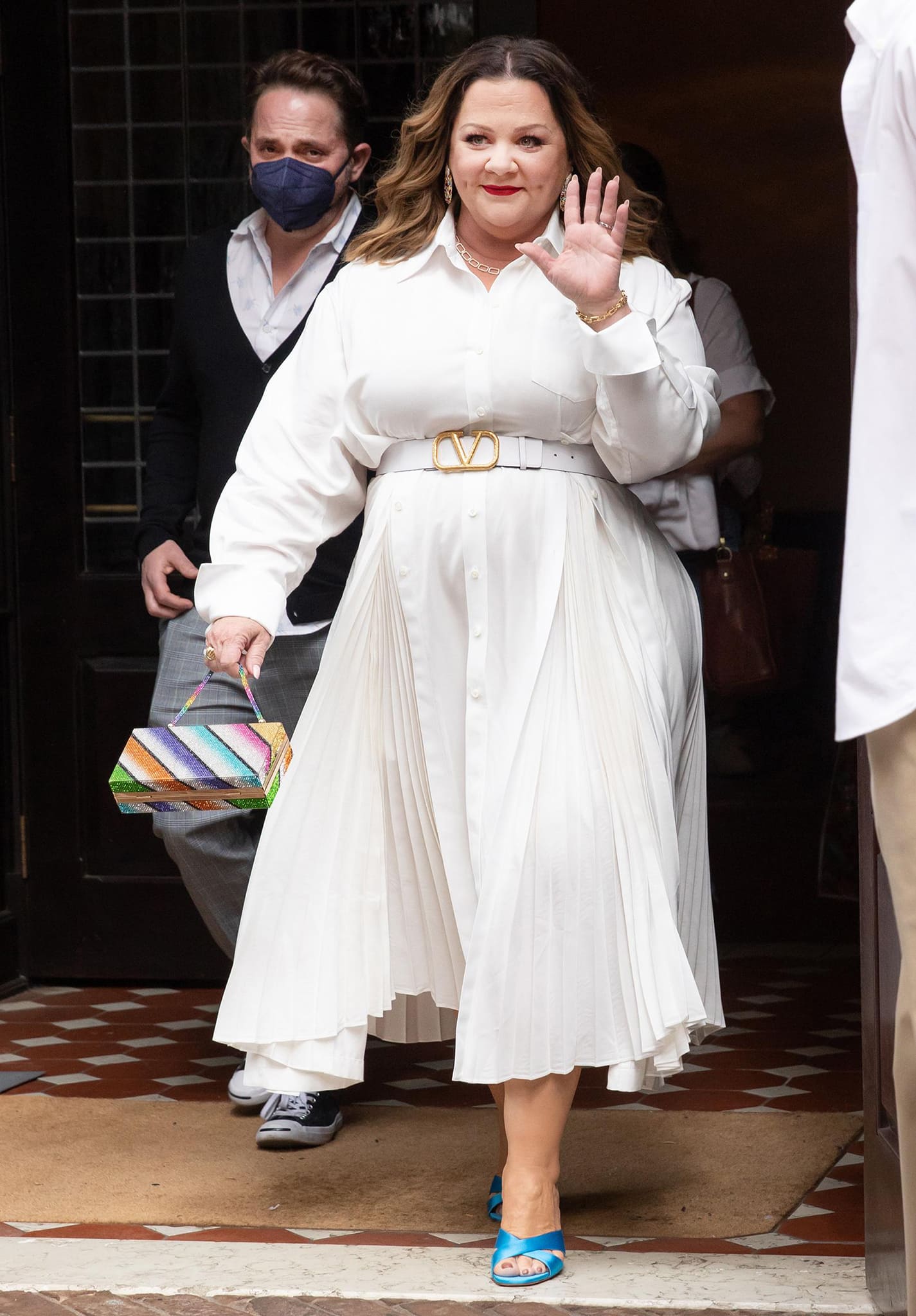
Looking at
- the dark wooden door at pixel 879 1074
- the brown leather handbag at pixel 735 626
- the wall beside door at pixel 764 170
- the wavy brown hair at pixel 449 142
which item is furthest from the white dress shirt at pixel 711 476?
the wall beside door at pixel 764 170

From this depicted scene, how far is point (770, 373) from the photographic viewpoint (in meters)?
7.18

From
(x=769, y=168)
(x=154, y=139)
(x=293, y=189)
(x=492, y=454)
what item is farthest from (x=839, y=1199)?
(x=769, y=168)

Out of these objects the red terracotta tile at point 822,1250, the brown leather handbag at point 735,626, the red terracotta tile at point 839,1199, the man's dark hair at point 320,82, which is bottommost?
the red terracotta tile at point 839,1199

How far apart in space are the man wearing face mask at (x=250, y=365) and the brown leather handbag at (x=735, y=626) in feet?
2.61

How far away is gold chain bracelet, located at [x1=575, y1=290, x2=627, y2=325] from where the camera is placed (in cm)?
281

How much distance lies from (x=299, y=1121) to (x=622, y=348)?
5.69 feet

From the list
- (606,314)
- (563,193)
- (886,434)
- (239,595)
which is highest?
(563,193)

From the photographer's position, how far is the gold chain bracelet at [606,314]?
2.81m

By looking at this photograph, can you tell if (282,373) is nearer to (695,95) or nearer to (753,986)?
(753,986)

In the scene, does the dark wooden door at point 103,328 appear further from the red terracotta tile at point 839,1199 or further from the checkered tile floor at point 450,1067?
the red terracotta tile at point 839,1199

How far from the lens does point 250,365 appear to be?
4008 mm

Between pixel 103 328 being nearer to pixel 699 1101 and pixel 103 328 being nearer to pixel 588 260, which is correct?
pixel 588 260

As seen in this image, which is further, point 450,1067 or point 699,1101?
point 450,1067

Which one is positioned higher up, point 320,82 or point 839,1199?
point 320,82
